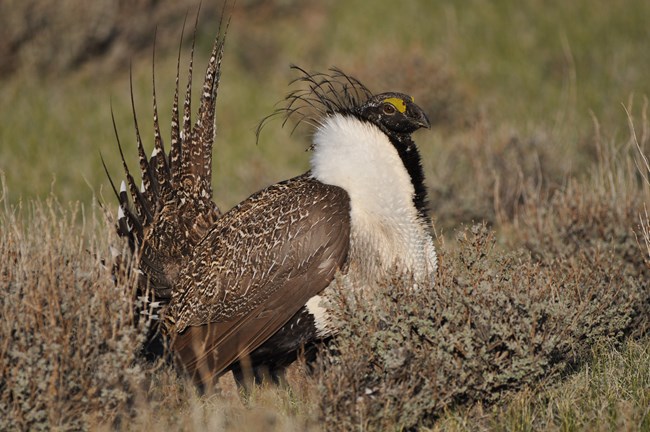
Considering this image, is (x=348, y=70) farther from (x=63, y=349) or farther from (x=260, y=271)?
(x=63, y=349)

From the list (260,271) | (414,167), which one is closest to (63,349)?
(260,271)

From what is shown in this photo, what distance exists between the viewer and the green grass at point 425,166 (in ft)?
10.3

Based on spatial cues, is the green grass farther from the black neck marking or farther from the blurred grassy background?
the black neck marking

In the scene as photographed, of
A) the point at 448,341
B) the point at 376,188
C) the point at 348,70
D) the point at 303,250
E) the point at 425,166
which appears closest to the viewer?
the point at 448,341

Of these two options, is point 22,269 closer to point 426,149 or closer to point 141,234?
point 141,234

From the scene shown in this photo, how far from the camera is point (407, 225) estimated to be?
148 inches

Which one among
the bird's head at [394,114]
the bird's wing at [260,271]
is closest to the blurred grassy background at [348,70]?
the bird's head at [394,114]

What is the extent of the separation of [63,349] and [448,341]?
4.22 ft

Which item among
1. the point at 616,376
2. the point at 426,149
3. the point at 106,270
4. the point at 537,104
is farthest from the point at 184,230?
the point at 537,104

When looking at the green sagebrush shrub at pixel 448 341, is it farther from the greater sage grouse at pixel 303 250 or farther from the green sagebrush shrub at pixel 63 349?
the green sagebrush shrub at pixel 63 349

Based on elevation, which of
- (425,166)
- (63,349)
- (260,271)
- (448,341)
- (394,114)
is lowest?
(448,341)

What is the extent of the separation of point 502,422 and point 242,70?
734 cm

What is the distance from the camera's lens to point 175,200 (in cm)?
434

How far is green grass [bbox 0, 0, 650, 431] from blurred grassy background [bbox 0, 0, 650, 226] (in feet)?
0.08
